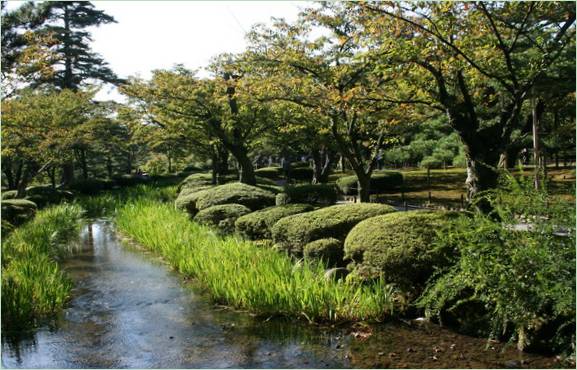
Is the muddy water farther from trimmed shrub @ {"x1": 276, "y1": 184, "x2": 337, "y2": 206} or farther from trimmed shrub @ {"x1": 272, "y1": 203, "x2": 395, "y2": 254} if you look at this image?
trimmed shrub @ {"x1": 276, "y1": 184, "x2": 337, "y2": 206}

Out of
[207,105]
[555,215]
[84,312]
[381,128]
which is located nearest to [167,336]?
[84,312]

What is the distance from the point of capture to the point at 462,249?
465 centimetres

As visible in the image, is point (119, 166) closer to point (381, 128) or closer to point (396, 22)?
point (381, 128)

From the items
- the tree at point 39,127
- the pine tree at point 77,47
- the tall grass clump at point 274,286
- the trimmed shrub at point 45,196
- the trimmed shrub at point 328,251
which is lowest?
the tall grass clump at point 274,286

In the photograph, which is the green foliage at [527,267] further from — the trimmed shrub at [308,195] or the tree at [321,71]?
the trimmed shrub at [308,195]

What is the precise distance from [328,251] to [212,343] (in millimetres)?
2577

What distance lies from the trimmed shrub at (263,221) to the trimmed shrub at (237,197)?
275 cm

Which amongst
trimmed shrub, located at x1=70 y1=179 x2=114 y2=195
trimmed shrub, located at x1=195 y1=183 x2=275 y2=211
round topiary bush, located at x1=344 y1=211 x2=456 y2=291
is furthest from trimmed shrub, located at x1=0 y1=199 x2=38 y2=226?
round topiary bush, located at x1=344 y1=211 x2=456 y2=291

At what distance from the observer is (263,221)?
965 cm

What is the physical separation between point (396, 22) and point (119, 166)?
36870 mm

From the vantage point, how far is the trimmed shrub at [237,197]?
42.8ft

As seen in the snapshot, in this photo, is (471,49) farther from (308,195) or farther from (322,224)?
(308,195)

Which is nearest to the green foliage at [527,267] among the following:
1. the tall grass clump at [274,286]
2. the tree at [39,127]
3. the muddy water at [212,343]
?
the muddy water at [212,343]

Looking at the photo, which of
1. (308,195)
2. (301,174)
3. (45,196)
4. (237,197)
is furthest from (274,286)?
(301,174)
